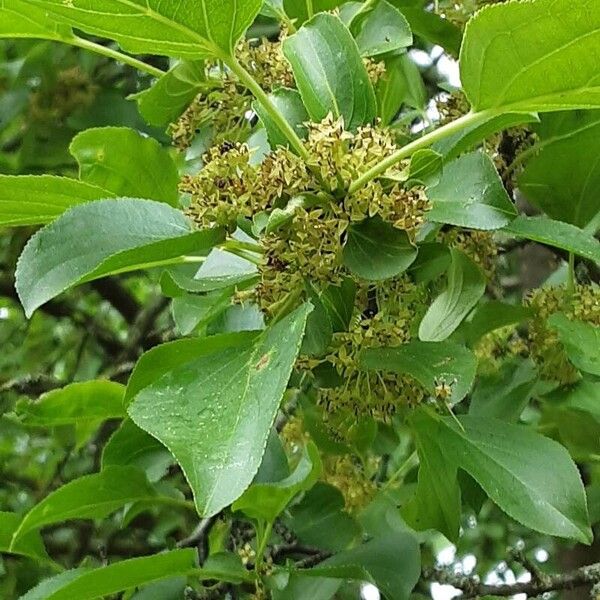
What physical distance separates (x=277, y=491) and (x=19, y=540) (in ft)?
1.19

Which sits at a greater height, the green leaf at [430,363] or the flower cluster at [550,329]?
the green leaf at [430,363]

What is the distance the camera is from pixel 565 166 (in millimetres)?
1160

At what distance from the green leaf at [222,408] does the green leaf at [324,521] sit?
20.5 inches

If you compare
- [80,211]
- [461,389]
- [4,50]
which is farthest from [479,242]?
[4,50]

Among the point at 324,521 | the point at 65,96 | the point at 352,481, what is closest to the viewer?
the point at 324,521

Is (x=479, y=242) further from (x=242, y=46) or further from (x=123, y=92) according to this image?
(x=123, y=92)

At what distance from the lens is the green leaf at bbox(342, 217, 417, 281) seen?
2.82ft

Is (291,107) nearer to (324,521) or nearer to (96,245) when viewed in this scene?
(96,245)

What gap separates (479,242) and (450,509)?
292 millimetres

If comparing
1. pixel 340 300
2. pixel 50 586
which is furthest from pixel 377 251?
pixel 50 586

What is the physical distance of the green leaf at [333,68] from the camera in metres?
0.93

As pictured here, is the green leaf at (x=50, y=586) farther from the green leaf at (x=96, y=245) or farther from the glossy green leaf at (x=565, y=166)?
the glossy green leaf at (x=565, y=166)

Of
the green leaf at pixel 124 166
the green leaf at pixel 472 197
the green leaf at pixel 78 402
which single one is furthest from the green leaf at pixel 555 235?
the green leaf at pixel 78 402

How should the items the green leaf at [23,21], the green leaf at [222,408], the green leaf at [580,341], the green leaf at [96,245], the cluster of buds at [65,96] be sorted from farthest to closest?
the cluster of buds at [65,96] < the green leaf at [580,341] < the green leaf at [23,21] < the green leaf at [96,245] < the green leaf at [222,408]
